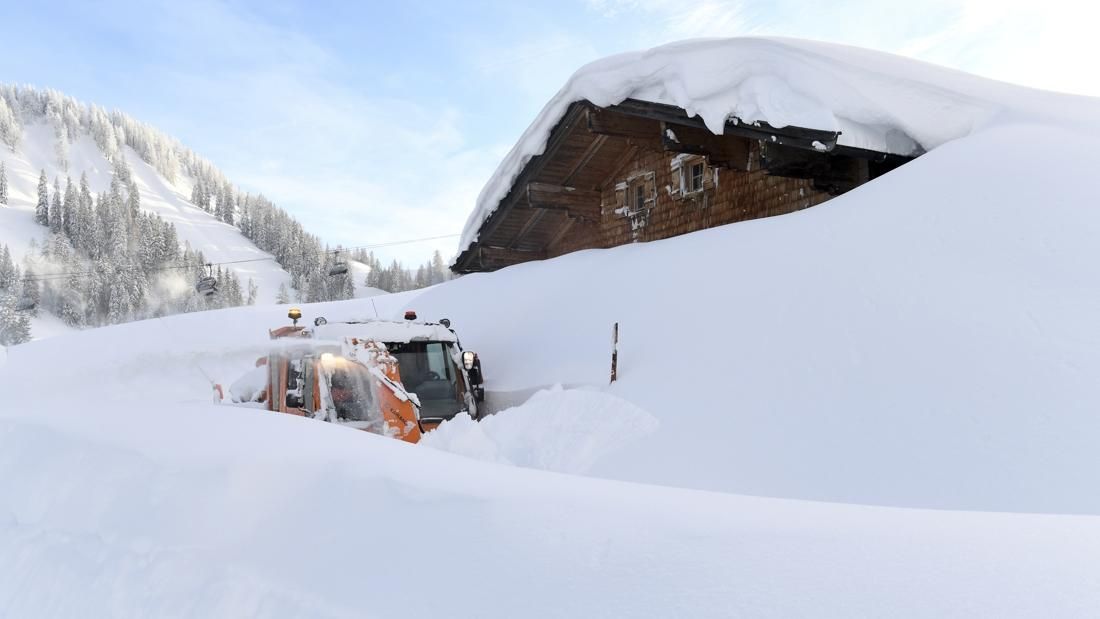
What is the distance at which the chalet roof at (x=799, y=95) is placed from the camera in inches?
353

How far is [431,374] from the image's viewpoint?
338 inches

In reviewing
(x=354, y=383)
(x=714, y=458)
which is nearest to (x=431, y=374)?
(x=354, y=383)

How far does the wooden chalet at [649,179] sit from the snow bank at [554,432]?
443 cm

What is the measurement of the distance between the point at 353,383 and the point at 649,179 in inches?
338

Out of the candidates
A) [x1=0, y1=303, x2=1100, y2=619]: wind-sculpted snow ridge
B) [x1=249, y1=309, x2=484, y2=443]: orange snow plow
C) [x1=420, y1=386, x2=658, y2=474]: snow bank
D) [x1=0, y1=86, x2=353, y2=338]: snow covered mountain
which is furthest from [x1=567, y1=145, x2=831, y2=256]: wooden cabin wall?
[x1=0, y1=86, x2=353, y2=338]: snow covered mountain

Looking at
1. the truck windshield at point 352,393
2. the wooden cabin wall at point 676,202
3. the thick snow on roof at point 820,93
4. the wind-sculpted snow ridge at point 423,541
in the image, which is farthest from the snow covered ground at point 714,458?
the wooden cabin wall at point 676,202

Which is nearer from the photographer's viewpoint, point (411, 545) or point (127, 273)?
point (411, 545)

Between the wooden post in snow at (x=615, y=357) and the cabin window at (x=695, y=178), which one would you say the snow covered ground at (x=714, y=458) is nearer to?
the wooden post in snow at (x=615, y=357)

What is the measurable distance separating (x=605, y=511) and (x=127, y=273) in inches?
3245

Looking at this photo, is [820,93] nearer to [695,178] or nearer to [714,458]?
[695,178]

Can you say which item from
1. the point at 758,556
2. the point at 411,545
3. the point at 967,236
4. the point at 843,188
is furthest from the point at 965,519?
the point at 843,188

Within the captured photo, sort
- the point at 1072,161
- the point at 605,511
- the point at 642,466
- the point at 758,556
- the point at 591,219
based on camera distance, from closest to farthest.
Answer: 1. the point at 758,556
2. the point at 605,511
3. the point at 642,466
4. the point at 1072,161
5. the point at 591,219

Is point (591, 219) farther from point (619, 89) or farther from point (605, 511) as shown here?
point (605, 511)

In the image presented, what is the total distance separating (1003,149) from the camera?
25.1 ft
